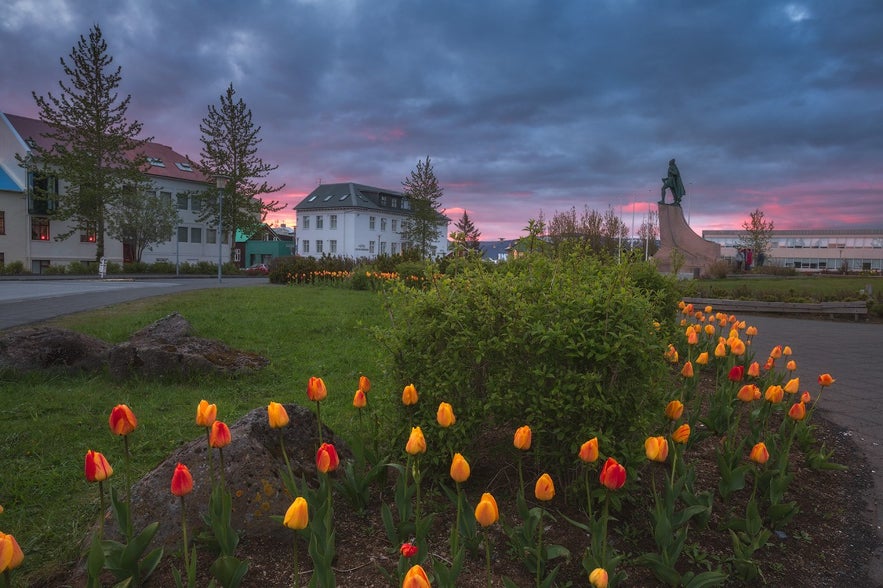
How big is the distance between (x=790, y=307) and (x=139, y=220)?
1571 inches

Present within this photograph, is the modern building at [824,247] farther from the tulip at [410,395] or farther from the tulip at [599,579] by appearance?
the tulip at [599,579]

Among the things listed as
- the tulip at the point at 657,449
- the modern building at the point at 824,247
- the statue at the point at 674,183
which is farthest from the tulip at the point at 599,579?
the modern building at the point at 824,247

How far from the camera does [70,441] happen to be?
3812 millimetres

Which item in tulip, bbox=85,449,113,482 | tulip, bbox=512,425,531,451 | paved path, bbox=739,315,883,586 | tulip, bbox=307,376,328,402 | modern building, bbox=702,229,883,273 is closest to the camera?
tulip, bbox=85,449,113,482

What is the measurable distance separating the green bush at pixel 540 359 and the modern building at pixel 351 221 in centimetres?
5784

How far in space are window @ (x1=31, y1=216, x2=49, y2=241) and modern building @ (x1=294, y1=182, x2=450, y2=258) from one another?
27.8m

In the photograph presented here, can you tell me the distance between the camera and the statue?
34500mm

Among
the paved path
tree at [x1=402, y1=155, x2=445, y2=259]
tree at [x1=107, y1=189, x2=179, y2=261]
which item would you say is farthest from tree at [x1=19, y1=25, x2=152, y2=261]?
the paved path

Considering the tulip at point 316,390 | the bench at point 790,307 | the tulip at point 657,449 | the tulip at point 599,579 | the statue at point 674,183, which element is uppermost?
the statue at point 674,183

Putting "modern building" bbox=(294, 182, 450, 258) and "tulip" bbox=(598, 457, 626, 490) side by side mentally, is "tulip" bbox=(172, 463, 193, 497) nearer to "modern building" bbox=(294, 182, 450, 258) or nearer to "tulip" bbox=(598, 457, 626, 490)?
"tulip" bbox=(598, 457, 626, 490)

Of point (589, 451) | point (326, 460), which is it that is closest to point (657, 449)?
point (589, 451)

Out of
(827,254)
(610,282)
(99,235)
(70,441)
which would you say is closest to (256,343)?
(70,441)

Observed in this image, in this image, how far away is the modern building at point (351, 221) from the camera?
62.7 metres

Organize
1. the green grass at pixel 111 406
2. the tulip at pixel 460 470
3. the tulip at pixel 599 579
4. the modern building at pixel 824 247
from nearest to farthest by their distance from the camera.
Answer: the tulip at pixel 599 579 < the tulip at pixel 460 470 < the green grass at pixel 111 406 < the modern building at pixel 824 247
